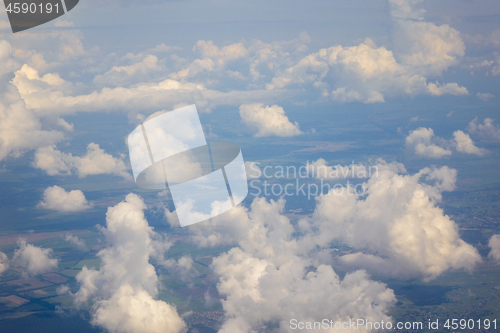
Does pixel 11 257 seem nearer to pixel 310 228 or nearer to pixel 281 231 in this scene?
pixel 281 231

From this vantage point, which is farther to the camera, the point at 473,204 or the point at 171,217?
the point at 473,204

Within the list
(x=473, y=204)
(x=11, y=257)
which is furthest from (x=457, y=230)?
(x=11, y=257)

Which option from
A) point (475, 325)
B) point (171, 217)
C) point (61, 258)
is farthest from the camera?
point (171, 217)

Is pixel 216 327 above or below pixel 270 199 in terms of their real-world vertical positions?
below

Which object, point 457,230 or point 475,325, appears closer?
point 475,325

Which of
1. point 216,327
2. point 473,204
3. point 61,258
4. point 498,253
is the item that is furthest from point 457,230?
Answer: point 61,258

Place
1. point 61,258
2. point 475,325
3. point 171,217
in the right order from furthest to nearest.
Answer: point 171,217 < point 61,258 < point 475,325

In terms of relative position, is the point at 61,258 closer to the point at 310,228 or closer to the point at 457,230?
the point at 310,228

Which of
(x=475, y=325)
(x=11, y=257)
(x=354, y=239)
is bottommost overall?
(x=475, y=325)

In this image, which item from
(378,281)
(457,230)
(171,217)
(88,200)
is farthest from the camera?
(88,200)
